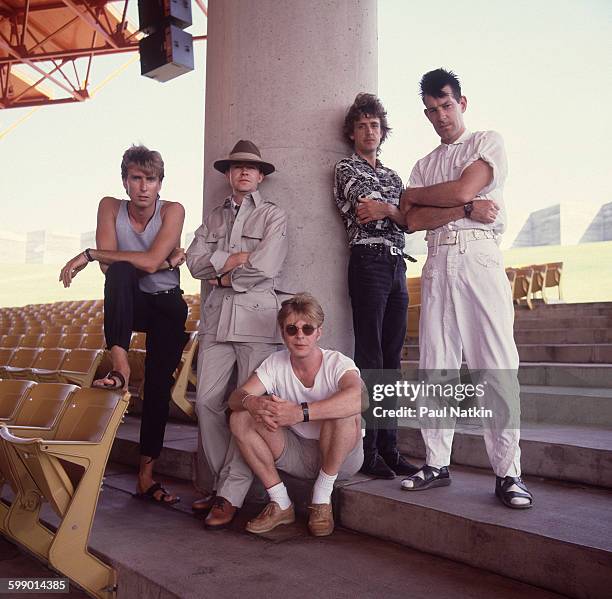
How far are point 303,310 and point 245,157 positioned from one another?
85cm

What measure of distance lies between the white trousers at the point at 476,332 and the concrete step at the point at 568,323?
331 centimetres

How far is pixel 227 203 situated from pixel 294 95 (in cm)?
68

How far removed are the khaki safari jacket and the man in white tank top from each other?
5.9 inches

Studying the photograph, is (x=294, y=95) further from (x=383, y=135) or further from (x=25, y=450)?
(x=25, y=450)

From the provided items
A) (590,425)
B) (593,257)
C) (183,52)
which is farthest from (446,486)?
(593,257)

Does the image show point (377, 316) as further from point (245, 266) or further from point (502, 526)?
point (502, 526)

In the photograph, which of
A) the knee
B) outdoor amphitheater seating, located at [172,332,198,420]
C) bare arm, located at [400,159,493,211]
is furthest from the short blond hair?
outdoor amphitheater seating, located at [172,332,198,420]

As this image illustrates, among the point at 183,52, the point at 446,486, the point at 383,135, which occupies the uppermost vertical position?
the point at 183,52

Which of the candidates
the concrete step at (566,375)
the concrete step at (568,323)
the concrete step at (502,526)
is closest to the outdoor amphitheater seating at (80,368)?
the concrete step at (566,375)

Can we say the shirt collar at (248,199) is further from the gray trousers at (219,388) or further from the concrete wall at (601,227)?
the concrete wall at (601,227)

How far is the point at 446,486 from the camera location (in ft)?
8.43

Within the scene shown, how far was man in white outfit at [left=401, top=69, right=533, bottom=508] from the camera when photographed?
2408 millimetres

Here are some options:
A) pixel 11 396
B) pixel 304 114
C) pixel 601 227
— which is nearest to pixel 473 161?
pixel 304 114

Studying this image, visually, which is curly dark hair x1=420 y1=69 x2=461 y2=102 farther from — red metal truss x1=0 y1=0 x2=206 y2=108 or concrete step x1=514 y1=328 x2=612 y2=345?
red metal truss x1=0 y1=0 x2=206 y2=108
